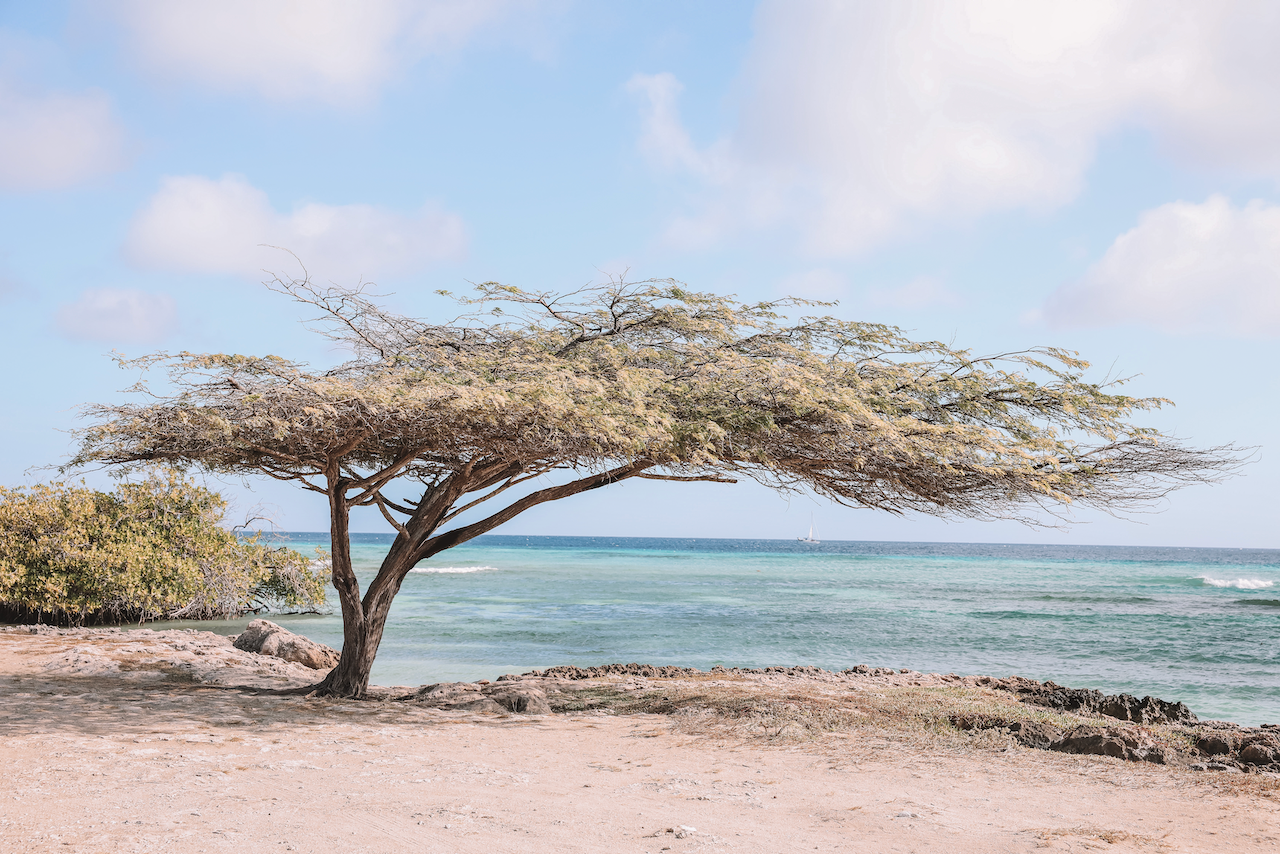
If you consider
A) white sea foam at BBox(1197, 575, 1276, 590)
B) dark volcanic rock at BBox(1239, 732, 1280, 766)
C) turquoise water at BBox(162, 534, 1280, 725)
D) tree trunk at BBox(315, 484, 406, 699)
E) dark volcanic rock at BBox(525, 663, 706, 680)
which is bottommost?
white sea foam at BBox(1197, 575, 1276, 590)

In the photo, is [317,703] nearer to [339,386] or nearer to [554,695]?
[554,695]

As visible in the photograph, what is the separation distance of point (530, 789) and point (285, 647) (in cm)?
806

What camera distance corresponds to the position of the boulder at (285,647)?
12.2 metres

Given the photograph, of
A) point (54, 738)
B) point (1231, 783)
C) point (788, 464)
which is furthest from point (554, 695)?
point (1231, 783)

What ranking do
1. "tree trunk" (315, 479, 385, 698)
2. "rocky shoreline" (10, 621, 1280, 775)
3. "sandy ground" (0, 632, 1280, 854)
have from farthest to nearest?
"tree trunk" (315, 479, 385, 698) < "rocky shoreline" (10, 621, 1280, 775) < "sandy ground" (0, 632, 1280, 854)

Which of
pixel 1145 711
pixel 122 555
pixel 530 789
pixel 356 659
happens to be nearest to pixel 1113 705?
pixel 1145 711

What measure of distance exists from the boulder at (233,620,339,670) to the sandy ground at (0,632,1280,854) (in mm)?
3773

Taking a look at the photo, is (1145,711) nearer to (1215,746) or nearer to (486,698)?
(1215,746)

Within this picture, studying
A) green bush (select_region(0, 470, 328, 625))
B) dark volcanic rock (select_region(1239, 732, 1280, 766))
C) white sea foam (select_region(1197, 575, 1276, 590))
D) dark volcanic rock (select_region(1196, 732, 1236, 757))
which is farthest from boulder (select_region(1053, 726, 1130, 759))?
white sea foam (select_region(1197, 575, 1276, 590))

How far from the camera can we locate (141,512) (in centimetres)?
1546

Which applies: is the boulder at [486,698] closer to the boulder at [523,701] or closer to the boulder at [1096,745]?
the boulder at [523,701]

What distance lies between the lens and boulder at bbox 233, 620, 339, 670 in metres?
12.2

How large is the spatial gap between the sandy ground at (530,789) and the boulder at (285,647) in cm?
377

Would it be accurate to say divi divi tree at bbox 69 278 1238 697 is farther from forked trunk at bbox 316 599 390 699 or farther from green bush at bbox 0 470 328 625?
green bush at bbox 0 470 328 625
